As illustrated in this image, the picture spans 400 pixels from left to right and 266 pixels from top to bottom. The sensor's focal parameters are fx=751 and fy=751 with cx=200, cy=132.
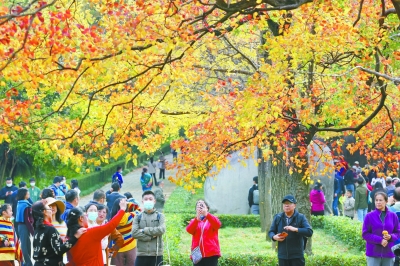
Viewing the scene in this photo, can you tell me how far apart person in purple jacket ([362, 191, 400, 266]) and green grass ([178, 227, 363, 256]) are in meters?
5.76

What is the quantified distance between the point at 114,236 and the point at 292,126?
445 cm

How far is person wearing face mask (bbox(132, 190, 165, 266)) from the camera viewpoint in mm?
11828

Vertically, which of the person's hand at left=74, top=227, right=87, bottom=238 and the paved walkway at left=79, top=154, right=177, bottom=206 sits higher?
the person's hand at left=74, top=227, right=87, bottom=238

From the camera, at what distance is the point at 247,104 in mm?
11867

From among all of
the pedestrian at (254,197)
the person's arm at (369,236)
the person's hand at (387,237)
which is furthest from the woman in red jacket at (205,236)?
the pedestrian at (254,197)

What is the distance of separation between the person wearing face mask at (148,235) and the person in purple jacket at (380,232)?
3.23m

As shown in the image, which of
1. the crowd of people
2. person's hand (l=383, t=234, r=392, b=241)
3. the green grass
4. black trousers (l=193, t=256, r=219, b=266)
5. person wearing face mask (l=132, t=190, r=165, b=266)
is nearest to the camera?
the crowd of people

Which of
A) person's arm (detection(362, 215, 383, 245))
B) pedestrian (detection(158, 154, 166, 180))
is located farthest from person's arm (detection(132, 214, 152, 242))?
pedestrian (detection(158, 154, 166, 180))

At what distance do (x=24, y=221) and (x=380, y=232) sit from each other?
23.1 feet

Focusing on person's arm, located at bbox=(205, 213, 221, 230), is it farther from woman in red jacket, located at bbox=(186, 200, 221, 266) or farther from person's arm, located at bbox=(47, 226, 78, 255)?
person's arm, located at bbox=(47, 226, 78, 255)

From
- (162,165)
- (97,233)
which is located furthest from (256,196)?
(162,165)

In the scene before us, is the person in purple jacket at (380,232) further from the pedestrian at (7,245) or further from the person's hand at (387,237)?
the pedestrian at (7,245)

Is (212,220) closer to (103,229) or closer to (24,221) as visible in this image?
(103,229)

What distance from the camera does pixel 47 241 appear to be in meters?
9.07
